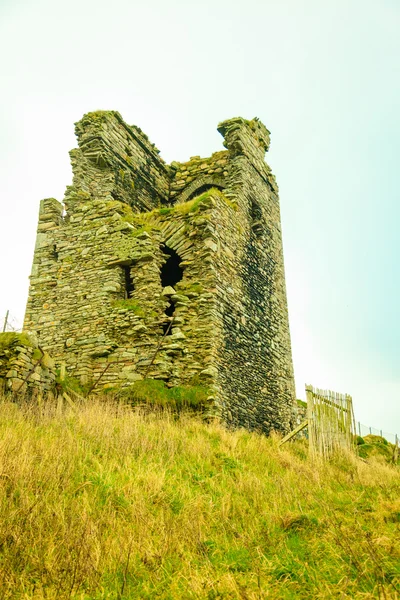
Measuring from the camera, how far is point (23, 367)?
864 centimetres

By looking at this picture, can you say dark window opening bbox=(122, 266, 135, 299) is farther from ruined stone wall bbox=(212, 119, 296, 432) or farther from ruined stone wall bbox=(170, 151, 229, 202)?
ruined stone wall bbox=(170, 151, 229, 202)

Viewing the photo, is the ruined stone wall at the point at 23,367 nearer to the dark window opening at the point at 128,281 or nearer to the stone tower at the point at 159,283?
the stone tower at the point at 159,283

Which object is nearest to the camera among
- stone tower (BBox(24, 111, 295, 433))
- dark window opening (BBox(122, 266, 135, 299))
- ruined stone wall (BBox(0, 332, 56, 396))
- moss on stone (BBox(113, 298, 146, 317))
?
ruined stone wall (BBox(0, 332, 56, 396))

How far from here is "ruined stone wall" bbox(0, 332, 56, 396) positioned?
8391 mm

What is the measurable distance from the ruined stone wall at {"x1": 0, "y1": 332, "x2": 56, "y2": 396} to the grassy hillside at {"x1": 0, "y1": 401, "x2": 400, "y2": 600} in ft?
5.97

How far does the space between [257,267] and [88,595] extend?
1100 centimetres

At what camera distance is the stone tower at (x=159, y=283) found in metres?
10.2

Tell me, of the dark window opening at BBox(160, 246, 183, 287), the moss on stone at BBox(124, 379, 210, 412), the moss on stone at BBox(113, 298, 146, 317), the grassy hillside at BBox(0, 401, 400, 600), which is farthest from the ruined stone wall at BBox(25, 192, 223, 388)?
the grassy hillside at BBox(0, 401, 400, 600)

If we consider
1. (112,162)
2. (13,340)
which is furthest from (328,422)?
(112,162)

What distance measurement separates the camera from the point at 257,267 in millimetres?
13383

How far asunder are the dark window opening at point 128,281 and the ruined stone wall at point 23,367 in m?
2.56

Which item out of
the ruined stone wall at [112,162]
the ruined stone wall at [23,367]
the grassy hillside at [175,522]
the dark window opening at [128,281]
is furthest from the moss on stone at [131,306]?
the grassy hillside at [175,522]

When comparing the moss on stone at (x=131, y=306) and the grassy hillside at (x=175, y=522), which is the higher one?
the moss on stone at (x=131, y=306)

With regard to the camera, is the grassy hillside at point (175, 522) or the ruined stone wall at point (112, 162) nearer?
the grassy hillside at point (175, 522)
